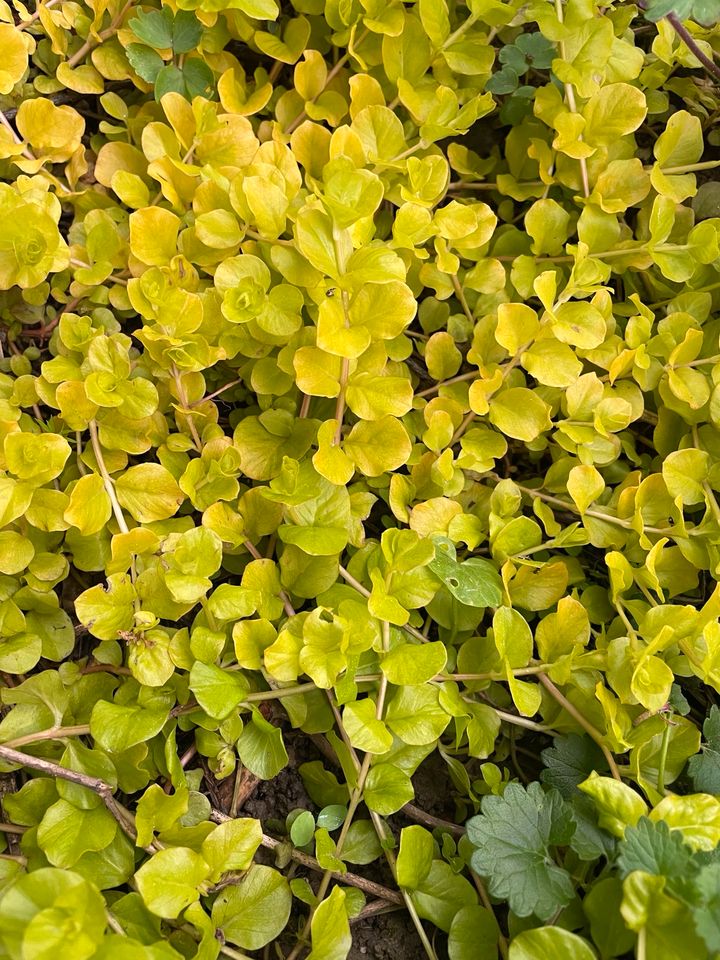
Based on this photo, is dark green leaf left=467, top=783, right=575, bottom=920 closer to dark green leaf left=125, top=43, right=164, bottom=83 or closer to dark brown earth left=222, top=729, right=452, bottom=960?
dark brown earth left=222, top=729, right=452, bottom=960

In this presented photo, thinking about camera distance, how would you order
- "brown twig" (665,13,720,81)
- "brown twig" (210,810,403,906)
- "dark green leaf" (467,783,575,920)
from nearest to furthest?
"dark green leaf" (467,783,575,920)
"brown twig" (210,810,403,906)
"brown twig" (665,13,720,81)

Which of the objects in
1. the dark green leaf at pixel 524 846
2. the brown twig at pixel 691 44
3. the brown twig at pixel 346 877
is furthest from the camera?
the brown twig at pixel 691 44

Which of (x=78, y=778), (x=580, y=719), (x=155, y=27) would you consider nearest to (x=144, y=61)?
(x=155, y=27)

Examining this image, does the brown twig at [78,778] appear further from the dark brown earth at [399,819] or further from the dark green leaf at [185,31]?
the dark green leaf at [185,31]

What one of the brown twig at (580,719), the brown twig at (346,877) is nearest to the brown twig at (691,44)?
the brown twig at (580,719)

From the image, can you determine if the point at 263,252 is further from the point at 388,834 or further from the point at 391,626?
the point at 388,834

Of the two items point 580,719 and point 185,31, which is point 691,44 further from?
point 580,719

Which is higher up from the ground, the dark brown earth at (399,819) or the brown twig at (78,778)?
the brown twig at (78,778)

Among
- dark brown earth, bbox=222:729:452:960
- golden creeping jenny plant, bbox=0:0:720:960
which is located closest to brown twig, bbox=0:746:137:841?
golden creeping jenny plant, bbox=0:0:720:960
